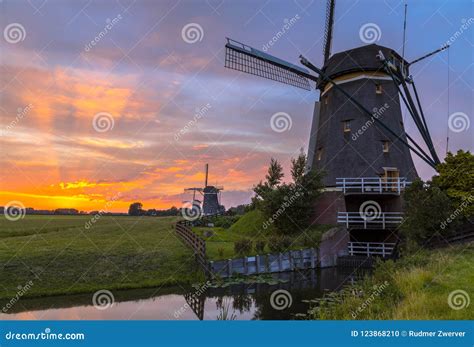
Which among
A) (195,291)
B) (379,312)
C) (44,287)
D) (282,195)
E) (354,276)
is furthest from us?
(282,195)

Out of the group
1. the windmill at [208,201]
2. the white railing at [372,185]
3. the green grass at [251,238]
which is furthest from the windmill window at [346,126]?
the windmill at [208,201]

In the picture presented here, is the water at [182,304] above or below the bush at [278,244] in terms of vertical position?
below

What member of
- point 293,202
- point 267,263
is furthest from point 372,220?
point 267,263

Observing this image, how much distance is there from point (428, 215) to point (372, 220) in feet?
18.3

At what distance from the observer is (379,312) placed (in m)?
7.75

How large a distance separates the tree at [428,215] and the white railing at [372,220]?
3.46 m

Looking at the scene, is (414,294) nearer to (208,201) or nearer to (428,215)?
(428,215)

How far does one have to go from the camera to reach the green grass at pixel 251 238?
671 inches

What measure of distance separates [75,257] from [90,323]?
9.66 meters

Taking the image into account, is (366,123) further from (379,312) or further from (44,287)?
(44,287)

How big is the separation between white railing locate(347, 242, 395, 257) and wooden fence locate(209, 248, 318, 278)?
2766mm

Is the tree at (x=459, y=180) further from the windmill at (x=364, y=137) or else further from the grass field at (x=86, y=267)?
the grass field at (x=86, y=267)

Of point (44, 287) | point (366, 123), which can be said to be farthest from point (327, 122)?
point (44, 287)

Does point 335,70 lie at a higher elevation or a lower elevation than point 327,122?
higher
